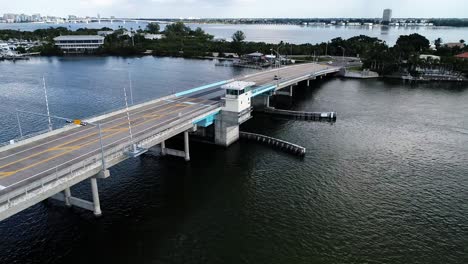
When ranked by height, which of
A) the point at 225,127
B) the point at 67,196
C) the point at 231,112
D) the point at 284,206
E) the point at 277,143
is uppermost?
the point at 231,112

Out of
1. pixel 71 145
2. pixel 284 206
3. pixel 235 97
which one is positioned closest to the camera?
pixel 71 145

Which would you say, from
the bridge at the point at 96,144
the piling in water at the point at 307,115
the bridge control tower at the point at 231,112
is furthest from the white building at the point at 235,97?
the piling in water at the point at 307,115

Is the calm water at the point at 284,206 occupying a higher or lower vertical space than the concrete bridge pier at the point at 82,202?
lower

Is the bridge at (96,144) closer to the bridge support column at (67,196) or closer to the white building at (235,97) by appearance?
the bridge support column at (67,196)

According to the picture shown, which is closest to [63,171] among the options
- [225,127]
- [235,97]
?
[225,127]

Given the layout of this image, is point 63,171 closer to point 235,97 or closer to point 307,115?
point 235,97

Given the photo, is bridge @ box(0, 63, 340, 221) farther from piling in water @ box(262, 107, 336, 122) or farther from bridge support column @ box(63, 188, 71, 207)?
piling in water @ box(262, 107, 336, 122)

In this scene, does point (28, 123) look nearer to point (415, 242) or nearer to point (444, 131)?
point (415, 242)
